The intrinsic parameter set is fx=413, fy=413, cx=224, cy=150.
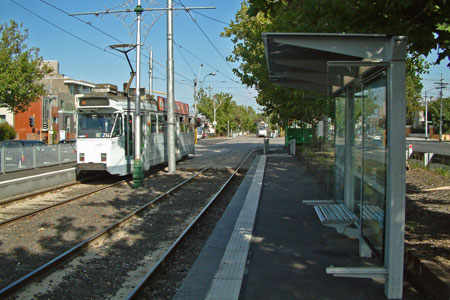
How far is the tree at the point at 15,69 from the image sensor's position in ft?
86.2

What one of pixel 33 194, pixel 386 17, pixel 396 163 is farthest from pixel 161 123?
pixel 396 163

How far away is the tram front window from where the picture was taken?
47.0ft

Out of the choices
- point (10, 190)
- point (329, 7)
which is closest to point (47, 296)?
point (329, 7)

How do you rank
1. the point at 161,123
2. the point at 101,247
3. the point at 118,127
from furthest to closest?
the point at 161,123 < the point at 118,127 < the point at 101,247

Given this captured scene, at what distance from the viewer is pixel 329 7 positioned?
20.2ft

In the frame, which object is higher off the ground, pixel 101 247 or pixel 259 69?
pixel 259 69

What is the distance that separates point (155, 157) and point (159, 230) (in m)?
9.76

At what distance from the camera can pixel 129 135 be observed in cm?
1511

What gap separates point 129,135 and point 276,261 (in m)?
10.5

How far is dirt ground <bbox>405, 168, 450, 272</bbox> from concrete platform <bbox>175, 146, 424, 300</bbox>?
0.67 m

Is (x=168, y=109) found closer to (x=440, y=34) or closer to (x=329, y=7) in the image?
(x=329, y=7)

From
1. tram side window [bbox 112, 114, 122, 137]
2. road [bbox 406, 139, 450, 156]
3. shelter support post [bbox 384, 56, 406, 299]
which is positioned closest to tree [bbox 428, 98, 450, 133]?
road [bbox 406, 139, 450, 156]

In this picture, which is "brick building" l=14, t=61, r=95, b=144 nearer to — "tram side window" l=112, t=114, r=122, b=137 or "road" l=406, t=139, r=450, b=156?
"tram side window" l=112, t=114, r=122, b=137

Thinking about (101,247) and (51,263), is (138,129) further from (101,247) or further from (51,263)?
(51,263)
